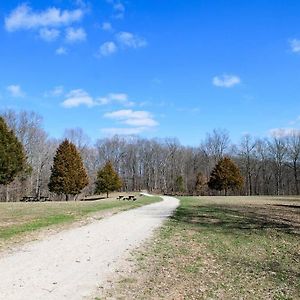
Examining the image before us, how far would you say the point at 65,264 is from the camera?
28.0 ft

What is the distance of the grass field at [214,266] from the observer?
716cm

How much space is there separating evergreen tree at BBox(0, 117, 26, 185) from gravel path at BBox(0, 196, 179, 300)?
26.8 metres

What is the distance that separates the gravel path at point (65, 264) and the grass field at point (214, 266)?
57cm

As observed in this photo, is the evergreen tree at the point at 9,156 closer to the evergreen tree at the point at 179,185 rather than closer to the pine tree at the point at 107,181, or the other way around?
the pine tree at the point at 107,181

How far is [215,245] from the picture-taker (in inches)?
494

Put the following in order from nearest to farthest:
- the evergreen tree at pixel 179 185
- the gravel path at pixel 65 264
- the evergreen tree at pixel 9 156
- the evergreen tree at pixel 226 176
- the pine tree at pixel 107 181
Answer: the gravel path at pixel 65 264 < the evergreen tree at pixel 9 156 < the pine tree at pixel 107 181 < the evergreen tree at pixel 226 176 < the evergreen tree at pixel 179 185

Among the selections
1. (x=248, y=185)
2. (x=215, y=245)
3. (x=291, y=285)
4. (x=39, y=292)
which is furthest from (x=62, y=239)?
(x=248, y=185)

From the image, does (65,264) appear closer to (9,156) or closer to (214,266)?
(214,266)

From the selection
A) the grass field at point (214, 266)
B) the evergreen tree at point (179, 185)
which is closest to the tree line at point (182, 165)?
the evergreen tree at point (179, 185)

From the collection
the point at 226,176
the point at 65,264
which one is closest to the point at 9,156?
the point at 65,264

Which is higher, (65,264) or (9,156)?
(9,156)

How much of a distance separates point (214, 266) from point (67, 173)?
46.0 m

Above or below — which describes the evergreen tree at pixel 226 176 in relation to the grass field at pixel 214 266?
above

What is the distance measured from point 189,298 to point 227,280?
177 centimetres
